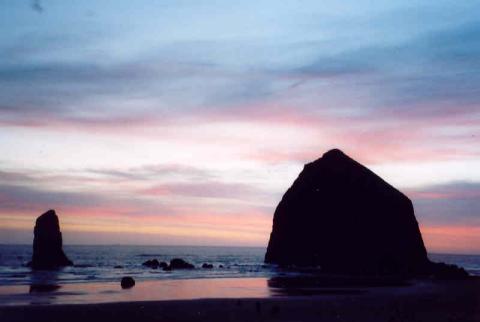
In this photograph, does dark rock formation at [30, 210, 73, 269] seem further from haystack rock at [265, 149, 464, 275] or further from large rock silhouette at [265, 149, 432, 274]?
large rock silhouette at [265, 149, 432, 274]

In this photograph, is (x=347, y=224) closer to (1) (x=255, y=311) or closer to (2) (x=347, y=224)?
(2) (x=347, y=224)

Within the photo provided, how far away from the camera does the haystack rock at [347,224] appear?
8536 centimetres

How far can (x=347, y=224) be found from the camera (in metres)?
92.1

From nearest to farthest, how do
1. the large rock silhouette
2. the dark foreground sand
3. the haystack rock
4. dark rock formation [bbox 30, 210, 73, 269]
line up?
the dark foreground sand < the haystack rock < the large rock silhouette < dark rock formation [bbox 30, 210, 73, 269]

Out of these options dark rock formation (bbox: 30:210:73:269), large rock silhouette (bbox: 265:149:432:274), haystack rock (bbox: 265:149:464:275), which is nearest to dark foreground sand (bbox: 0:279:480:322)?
haystack rock (bbox: 265:149:464:275)

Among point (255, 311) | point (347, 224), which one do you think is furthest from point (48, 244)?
point (255, 311)

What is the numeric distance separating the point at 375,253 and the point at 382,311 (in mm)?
62829

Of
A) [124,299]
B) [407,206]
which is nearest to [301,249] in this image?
[407,206]

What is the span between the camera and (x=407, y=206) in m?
89.9

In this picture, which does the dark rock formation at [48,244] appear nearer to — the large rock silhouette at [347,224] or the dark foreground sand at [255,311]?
the large rock silhouette at [347,224]

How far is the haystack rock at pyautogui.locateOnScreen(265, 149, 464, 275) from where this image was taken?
85356 millimetres

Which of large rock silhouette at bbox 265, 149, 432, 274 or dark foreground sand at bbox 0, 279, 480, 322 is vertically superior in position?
large rock silhouette at bbox 265, 149, 432, 274

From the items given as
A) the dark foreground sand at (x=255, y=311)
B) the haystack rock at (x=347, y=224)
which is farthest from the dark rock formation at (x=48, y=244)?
the dark foreground sand at (x=255, y=311)

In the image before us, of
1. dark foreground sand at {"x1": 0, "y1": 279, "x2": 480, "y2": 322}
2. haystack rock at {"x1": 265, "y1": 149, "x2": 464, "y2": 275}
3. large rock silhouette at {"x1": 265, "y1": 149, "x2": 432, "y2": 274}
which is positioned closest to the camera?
dark foreground sand at {"x1": 0, "y1": 279, "x2": 480, "y2": 322}
